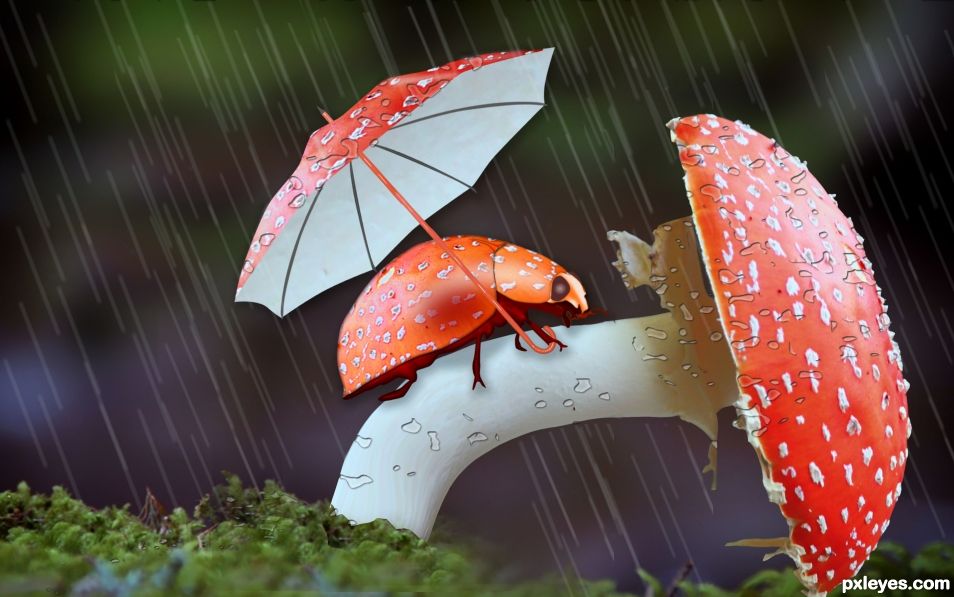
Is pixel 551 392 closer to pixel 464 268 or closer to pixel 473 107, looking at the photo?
pixel 464 268

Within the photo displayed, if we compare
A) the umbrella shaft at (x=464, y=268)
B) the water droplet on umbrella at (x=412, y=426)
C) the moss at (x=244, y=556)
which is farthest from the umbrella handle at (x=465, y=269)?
the moss at (x=244, y=556)

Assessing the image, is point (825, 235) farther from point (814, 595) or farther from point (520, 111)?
point (520, 111)

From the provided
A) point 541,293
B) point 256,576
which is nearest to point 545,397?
point 541,293

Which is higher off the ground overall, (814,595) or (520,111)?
(520,111)

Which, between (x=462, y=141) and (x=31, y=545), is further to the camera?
(x=462, y=141)

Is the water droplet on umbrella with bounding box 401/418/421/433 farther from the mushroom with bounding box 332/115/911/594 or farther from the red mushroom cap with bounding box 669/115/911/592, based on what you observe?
the red mushroom cap with bounding box 669/115/911/592

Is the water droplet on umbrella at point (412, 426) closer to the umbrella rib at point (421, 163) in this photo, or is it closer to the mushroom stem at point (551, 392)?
the mushroom stem at point (551, 392)

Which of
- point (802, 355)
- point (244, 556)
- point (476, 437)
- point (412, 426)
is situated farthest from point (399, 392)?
point (802, 355)
